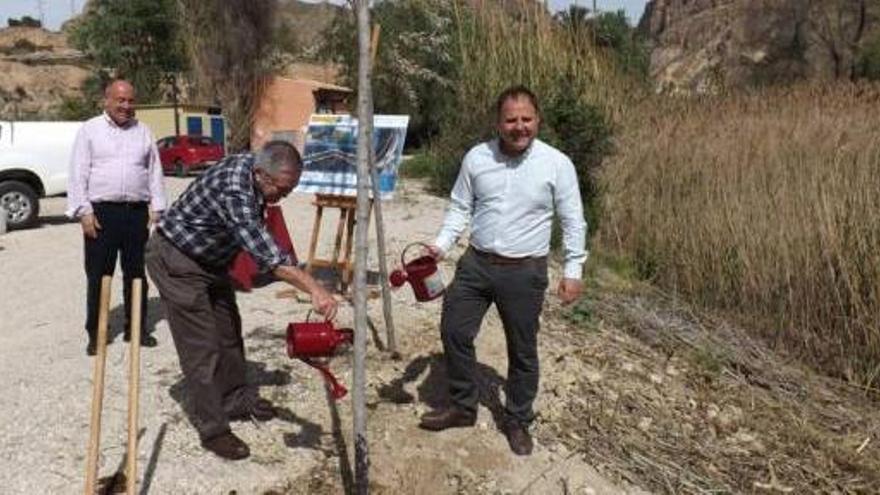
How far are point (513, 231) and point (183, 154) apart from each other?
781 inches

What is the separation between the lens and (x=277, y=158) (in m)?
3.57

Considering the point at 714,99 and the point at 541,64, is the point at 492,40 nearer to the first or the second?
the point at 541,64

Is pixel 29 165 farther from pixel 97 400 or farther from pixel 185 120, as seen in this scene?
pixel 185 120

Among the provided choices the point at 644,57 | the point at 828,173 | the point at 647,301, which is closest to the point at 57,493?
the point at 647,301

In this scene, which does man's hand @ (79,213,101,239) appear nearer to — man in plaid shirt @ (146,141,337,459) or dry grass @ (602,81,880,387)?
man in plaid shirt @ (146,141,337,459)

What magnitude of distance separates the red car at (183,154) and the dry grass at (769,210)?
15.2 m

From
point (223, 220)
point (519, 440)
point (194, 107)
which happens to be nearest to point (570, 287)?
point (519, 440)

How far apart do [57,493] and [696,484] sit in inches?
121

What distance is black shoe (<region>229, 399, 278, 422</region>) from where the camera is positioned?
4.44 metres

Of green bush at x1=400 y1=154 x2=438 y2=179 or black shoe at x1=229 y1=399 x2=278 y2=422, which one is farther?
green bush at x1=400 y1=154 x2=438 y2=179

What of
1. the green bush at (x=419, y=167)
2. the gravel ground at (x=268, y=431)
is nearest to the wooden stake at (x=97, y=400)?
the gravel ground at (x=268, y=431)

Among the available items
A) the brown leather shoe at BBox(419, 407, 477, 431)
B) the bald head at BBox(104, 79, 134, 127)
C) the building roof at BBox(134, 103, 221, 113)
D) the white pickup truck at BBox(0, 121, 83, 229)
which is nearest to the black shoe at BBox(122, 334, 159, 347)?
the bald head at BBox(104, 79, 134, 127)

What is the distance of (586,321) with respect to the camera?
6492 mm

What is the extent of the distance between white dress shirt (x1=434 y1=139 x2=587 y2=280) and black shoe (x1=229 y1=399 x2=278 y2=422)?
1.45m
